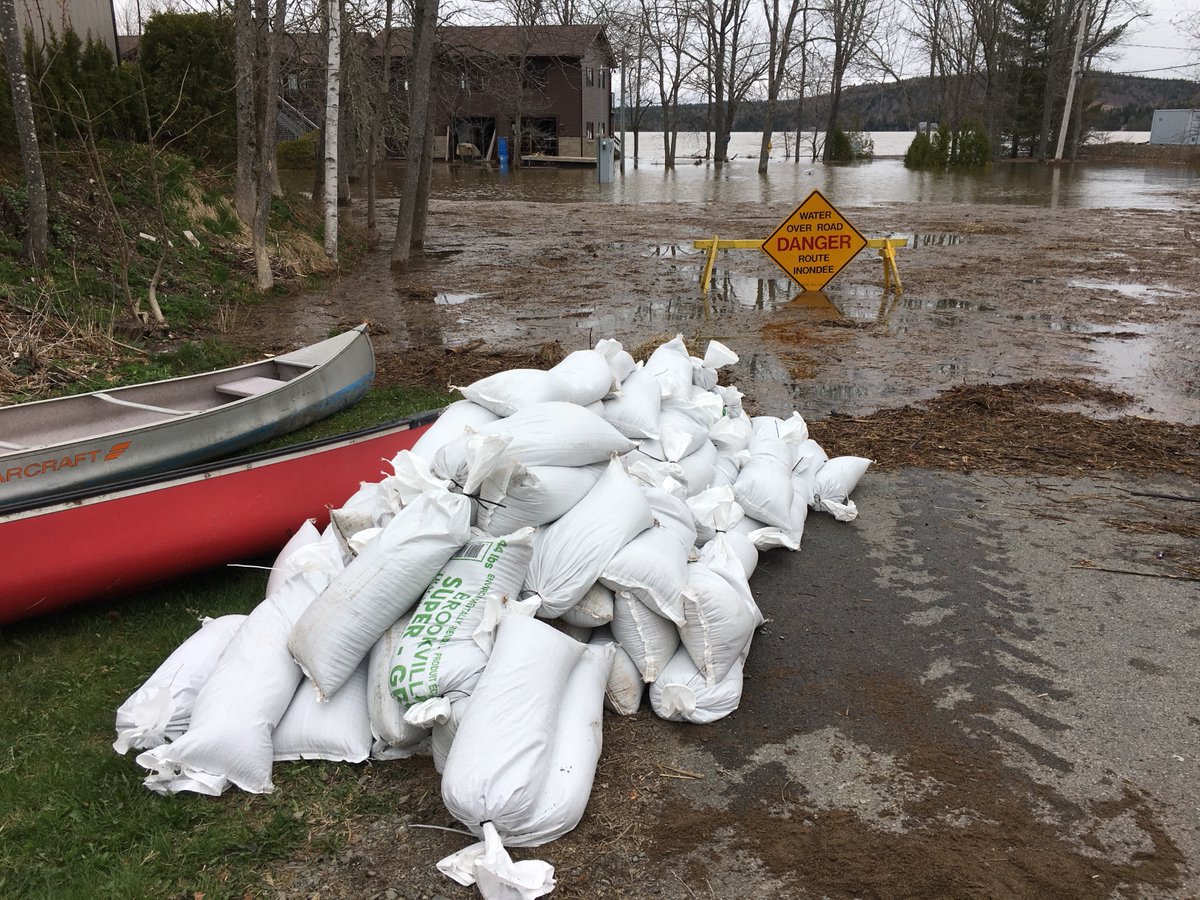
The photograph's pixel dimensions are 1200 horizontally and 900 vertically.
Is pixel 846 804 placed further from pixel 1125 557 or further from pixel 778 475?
pixel 1125 557

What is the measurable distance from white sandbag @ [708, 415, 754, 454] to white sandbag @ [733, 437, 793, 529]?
23cm

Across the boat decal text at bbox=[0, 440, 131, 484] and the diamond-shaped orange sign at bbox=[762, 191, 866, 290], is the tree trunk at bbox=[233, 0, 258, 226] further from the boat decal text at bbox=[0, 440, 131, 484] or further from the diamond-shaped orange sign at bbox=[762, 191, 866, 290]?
the boat decal text at bbox=[0, 440, 131, 484]

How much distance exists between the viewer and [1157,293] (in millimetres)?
11562

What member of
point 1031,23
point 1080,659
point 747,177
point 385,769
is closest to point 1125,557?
point 1080,659

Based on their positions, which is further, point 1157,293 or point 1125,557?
point 1157,293

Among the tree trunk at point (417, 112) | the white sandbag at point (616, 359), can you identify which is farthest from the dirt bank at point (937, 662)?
the tree trunk at point (417, 112)

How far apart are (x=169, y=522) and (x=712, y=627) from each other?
249cm

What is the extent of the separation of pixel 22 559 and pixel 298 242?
10.1 m

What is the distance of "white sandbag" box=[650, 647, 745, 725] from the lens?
329cm

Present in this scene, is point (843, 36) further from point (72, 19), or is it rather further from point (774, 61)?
point (72, 19)

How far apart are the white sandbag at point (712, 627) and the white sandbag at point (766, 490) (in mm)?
1296

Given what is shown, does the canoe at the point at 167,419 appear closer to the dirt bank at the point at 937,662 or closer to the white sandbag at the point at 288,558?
the white sandbag at the point at 288,558

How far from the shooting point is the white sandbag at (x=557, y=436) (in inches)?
146

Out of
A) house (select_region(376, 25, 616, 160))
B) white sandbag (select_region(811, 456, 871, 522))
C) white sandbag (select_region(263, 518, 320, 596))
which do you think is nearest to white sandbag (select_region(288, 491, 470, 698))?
white sandbag (select_region(263, 518, 320, 596))
